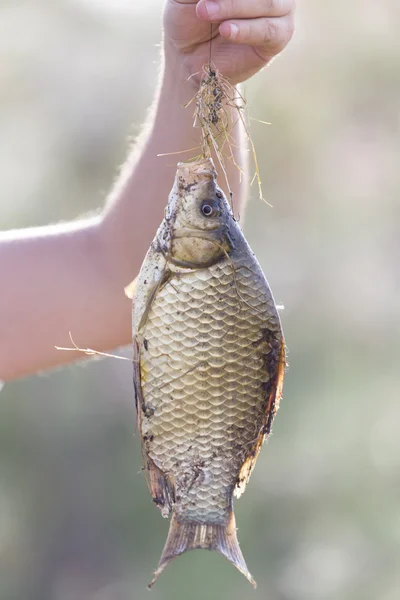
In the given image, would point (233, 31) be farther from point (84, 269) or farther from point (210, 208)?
point (84, 269)

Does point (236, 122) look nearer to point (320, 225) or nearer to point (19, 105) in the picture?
point (320, 225)

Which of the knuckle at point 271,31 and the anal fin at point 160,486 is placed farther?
the knuckle at point 271,31

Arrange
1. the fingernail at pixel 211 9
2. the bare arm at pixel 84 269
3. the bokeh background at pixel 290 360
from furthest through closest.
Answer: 1. the bokeh background at pixel 290 360
2. the bare arm at pixel 84 269
3. the fingernail at pixel 211 9

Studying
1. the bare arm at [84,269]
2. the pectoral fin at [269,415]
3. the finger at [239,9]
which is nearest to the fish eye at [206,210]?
the pectoral fin at [269,415]

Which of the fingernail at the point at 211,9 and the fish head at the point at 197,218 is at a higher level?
the fingernail at the point at 211,9

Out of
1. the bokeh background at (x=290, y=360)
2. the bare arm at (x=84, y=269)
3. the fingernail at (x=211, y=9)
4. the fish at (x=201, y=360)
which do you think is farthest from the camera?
the bokeh background at (x=290, y=360)

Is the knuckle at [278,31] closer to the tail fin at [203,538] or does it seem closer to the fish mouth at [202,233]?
the fish mouth at [202,233]

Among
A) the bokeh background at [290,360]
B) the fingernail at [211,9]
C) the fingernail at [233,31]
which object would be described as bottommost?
the bokeh background at [290,360]
